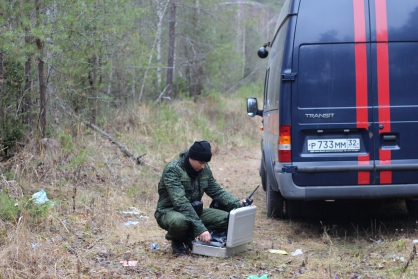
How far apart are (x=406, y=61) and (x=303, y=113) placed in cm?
120

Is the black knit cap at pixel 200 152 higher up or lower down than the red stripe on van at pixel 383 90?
lower down

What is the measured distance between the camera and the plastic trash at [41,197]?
6.64 metres

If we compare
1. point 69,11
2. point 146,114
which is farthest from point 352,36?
point 146,114

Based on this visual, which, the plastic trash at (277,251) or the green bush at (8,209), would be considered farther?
the green bush at (8,209)

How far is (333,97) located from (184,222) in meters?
2.06

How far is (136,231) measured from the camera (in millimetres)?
6738

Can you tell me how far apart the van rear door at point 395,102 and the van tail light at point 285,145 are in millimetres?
899

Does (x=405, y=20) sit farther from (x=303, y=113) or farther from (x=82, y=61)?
(x=82, y=61)

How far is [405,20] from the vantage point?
588 cm

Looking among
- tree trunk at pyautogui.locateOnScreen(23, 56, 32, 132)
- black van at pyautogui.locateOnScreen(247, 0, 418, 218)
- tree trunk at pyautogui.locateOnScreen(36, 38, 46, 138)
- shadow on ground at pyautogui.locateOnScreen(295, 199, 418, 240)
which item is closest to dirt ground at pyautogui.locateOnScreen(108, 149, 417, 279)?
shadow on ground at pyautogui.locateOnScreen(295, 199, 418, 240)

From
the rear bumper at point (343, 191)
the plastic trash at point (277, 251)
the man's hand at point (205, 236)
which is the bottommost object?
the plastic trash at point (277, 251)

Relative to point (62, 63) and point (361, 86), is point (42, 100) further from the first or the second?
point (361, 86)

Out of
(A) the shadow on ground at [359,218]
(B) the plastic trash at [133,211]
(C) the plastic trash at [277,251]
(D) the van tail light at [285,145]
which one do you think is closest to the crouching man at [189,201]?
(C) the plastic trash at [277,251]

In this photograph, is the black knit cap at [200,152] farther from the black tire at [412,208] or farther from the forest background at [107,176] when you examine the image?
the black tire at [412,208]
